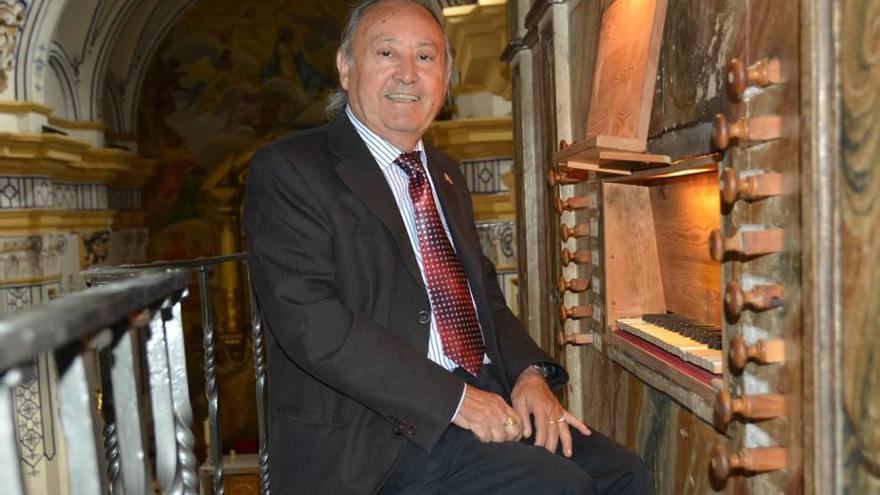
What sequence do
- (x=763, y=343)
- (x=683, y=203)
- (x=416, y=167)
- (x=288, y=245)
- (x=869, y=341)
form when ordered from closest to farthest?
(x=869, y=341)
(x=763, y=343)
(x=288, y=245)
(x=416, y=167)
(x=683, y=203)

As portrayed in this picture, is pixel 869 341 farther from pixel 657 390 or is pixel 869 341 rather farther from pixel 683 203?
pixel 683 203

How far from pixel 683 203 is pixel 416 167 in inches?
38.5

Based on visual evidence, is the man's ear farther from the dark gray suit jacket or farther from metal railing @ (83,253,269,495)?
metal railing @ (83,253,269,495)

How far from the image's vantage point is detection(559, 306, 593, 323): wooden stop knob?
3537 mm

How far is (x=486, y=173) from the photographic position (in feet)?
25.5

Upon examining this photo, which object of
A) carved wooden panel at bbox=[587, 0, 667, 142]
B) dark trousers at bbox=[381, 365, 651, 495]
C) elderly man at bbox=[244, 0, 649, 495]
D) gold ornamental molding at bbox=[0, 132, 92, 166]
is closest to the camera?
dark trousers at bbox=[381, 365, 651, 495]

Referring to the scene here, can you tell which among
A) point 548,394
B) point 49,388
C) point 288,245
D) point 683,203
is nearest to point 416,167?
point 288,245

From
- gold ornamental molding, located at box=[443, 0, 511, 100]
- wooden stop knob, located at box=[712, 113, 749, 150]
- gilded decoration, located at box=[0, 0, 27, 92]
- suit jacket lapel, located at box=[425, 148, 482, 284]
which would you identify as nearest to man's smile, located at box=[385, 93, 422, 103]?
suit jacket lapel, located at box=[425, 148, 482, 284]

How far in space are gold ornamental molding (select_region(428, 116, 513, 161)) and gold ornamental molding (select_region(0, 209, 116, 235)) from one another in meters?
3.68

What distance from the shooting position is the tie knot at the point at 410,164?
243cm

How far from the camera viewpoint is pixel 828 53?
1.61 m

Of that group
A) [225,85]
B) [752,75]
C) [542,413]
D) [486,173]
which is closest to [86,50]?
[225,85]

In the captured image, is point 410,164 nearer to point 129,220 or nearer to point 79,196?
point 79,196

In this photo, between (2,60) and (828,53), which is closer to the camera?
(828,53)
